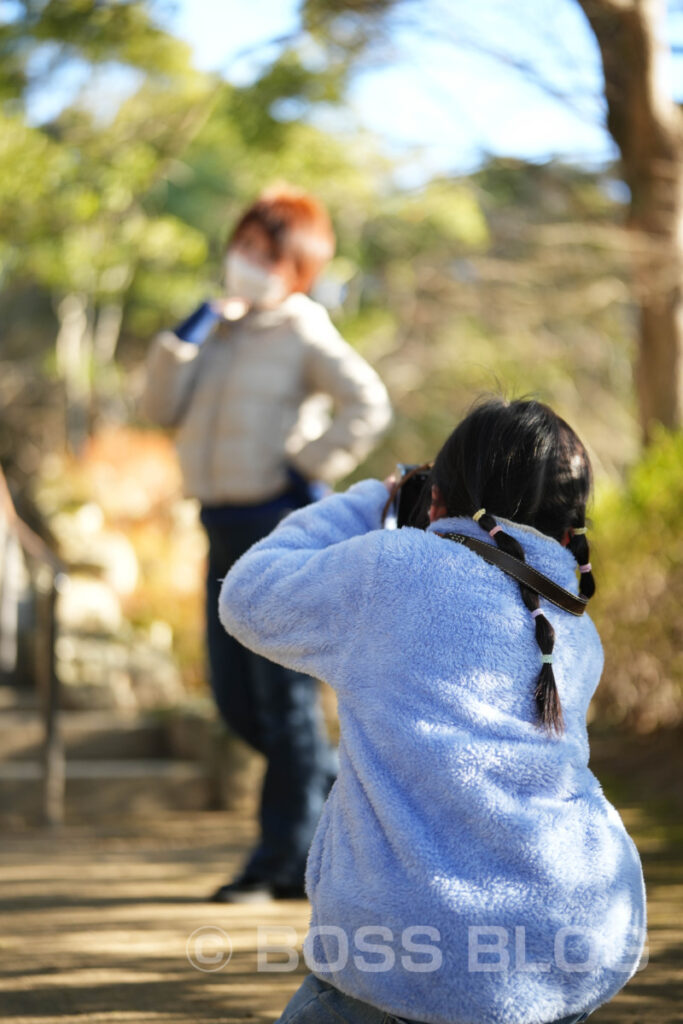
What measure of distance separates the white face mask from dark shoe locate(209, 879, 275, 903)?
161 centimetres

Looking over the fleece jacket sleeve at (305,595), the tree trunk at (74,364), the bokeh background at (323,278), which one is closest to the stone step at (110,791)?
Result: the bokeh background at (323,278)

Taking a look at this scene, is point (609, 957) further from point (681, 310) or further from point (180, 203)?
point (180, 203)

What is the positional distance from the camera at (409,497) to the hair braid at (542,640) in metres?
0.19

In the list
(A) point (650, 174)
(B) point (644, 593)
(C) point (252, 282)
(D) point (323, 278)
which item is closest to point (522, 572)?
(C) point (252, 282)

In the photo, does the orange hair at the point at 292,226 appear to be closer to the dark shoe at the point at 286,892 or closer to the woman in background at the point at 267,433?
the woman in background at the point at 267,433

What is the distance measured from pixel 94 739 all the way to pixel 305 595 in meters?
4.81

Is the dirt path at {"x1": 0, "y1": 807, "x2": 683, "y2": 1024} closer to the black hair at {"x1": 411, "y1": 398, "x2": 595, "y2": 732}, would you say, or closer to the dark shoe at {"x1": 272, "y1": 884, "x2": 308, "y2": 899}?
the dark shoe at {"x1": 272, "y1": 884, "x2": 308, "y2": 899}

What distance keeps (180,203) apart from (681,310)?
14.0 m

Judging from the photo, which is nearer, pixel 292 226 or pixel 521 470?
pixel 521 470

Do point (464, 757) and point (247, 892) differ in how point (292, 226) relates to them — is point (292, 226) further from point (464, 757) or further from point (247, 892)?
point (464, 757)

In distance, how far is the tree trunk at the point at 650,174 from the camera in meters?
6.36

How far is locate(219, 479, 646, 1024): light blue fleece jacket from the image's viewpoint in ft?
5.38

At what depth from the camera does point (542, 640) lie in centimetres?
172

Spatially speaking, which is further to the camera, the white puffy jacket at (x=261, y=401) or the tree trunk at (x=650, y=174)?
the tree trunk at (x=650, y=174)
